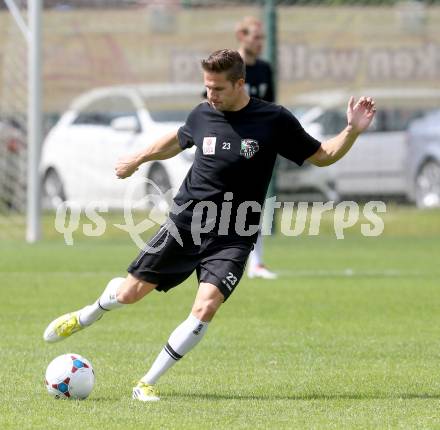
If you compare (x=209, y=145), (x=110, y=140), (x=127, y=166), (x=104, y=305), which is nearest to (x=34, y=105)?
(x=110, y=140)

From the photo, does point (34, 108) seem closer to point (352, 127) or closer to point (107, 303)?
point (107, 303)

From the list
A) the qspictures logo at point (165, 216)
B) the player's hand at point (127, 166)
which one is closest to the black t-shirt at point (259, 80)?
the qspictures logo at point (165, 216)

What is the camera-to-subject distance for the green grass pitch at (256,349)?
257 inches

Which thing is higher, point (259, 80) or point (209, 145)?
point (209, 145)

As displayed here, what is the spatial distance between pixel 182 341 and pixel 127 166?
1266 millimetres

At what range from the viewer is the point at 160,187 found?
18.9 metres

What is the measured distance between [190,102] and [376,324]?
9.88 metres

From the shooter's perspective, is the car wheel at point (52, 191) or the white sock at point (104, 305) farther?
the car wheel at point (52, 191)

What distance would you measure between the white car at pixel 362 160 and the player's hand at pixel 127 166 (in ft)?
39.3

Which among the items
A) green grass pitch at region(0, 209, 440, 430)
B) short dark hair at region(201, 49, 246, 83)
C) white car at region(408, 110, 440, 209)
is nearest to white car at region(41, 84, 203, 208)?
white car at region(408, 110, 440, 209)

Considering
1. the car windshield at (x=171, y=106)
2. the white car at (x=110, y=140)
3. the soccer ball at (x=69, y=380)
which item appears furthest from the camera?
the car windshield at (x=171, y=106)

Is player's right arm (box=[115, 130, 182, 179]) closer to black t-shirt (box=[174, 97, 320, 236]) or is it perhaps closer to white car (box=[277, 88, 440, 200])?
black t-shirt (box=[174, 97, 320, 236])

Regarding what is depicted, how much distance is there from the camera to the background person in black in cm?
1224

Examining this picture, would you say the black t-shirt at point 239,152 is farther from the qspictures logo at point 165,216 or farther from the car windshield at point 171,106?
the car windshield at point 171,106
